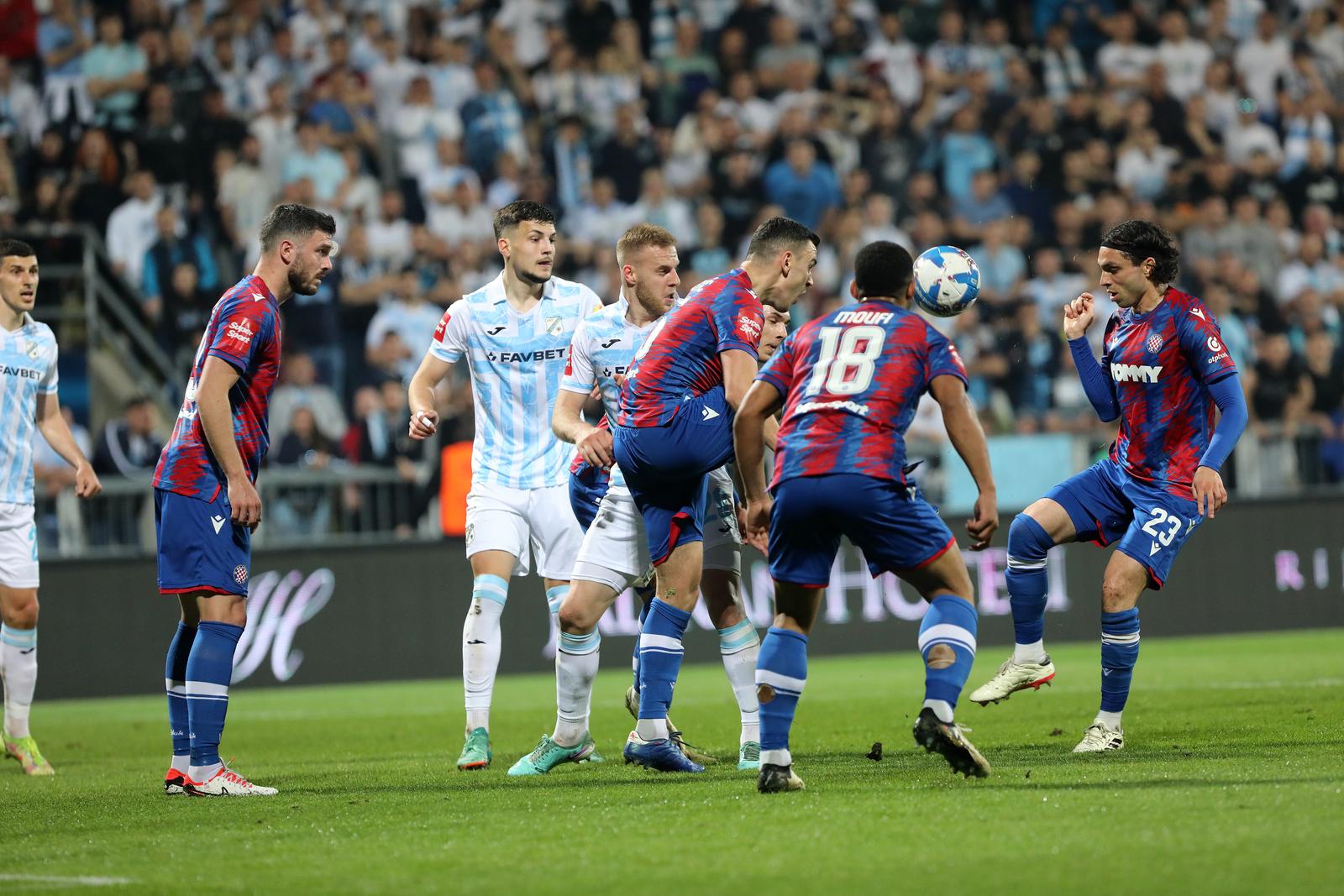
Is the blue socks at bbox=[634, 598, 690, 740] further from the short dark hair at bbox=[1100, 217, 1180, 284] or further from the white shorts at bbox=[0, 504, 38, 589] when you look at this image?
the white shorts at bbox=[0, 504, 38, 589]

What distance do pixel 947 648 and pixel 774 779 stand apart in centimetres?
81

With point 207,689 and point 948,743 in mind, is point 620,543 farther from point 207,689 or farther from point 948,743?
point 948,743

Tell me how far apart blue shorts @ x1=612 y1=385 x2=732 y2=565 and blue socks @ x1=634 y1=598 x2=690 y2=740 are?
0.24 metres

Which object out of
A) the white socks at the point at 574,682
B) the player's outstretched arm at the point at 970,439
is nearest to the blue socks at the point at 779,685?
the player's outstretched arm at the point at 970,439

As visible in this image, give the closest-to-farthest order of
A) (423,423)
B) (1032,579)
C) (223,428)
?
(223,428) → (1032,579) → (423,423)

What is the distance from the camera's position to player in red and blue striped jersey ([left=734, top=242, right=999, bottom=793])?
19.7 feet

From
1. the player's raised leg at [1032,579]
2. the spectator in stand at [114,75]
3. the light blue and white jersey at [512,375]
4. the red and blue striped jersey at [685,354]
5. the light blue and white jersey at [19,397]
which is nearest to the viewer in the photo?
the red and blue striped jersey at [685,354]

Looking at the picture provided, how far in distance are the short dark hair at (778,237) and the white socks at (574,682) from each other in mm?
1975

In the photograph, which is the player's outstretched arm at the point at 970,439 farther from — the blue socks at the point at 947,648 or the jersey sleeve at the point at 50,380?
the jersey sleeve at the point at 50,380

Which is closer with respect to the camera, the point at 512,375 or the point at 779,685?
the point at 779,685

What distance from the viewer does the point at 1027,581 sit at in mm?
8016

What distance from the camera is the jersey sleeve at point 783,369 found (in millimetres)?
6227

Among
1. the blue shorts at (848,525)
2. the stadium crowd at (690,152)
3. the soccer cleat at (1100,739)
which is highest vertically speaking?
the stadium crowd at (690,152)

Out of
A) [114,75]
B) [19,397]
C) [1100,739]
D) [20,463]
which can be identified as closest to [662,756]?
[1100,739]
